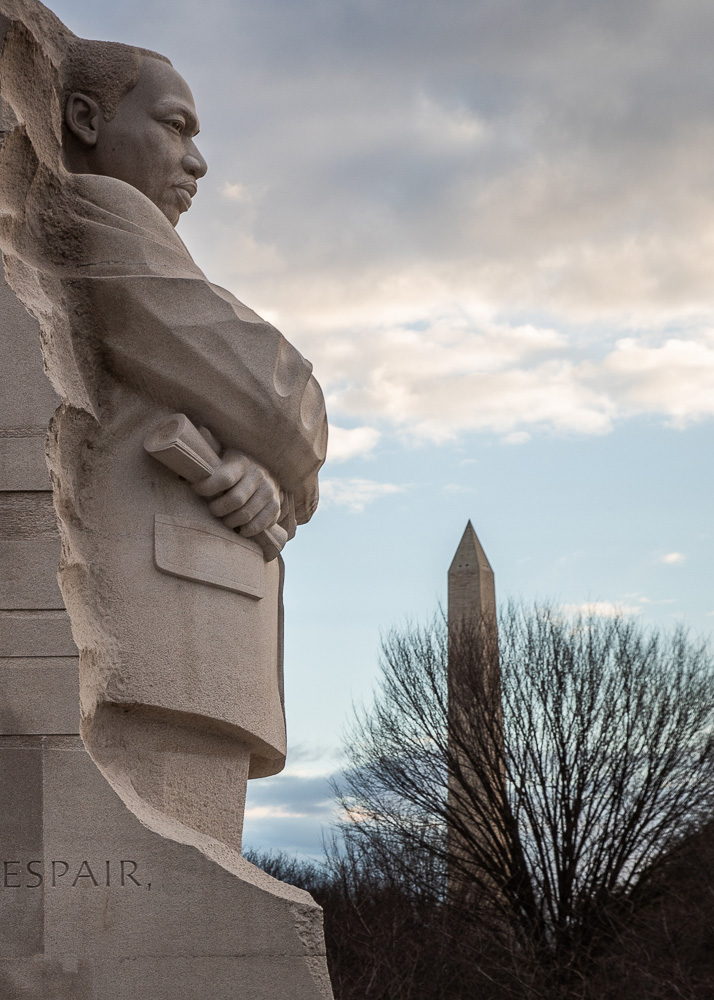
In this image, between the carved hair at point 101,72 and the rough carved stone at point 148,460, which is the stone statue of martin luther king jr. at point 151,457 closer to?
the rough carved stone at point 148,460

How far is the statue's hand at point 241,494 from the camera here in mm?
4027

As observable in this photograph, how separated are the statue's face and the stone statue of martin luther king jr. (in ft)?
0.81

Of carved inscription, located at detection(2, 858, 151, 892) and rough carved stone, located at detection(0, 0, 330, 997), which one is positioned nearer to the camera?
carved inscription, located at detection(2, 858, 151, 892)

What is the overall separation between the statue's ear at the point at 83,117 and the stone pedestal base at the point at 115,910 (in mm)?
2230

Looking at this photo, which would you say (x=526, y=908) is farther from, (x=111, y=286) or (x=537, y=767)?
(x=111, y=286)

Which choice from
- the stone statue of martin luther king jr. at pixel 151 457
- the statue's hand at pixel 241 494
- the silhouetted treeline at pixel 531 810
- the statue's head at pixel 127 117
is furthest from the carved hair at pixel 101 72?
the silhouetted treeline at pixel 531 810

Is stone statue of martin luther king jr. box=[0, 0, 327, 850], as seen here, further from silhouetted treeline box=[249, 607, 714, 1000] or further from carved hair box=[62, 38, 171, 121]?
silhouetted treeline box=[249, 607, 714, 1000]

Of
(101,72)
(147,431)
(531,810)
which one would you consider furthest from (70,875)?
(531,810)

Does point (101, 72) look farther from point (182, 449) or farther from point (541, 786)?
point (541, 786)

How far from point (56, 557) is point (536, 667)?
55.4ft

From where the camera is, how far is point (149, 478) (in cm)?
402

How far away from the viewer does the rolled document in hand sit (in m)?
3.91

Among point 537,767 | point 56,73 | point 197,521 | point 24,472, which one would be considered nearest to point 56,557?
point 24,472

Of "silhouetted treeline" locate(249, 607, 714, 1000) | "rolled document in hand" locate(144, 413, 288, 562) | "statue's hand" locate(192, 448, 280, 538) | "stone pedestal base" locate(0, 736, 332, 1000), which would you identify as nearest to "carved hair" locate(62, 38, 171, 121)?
"rolled document in hand" locate(144, 413, 288, 562)
